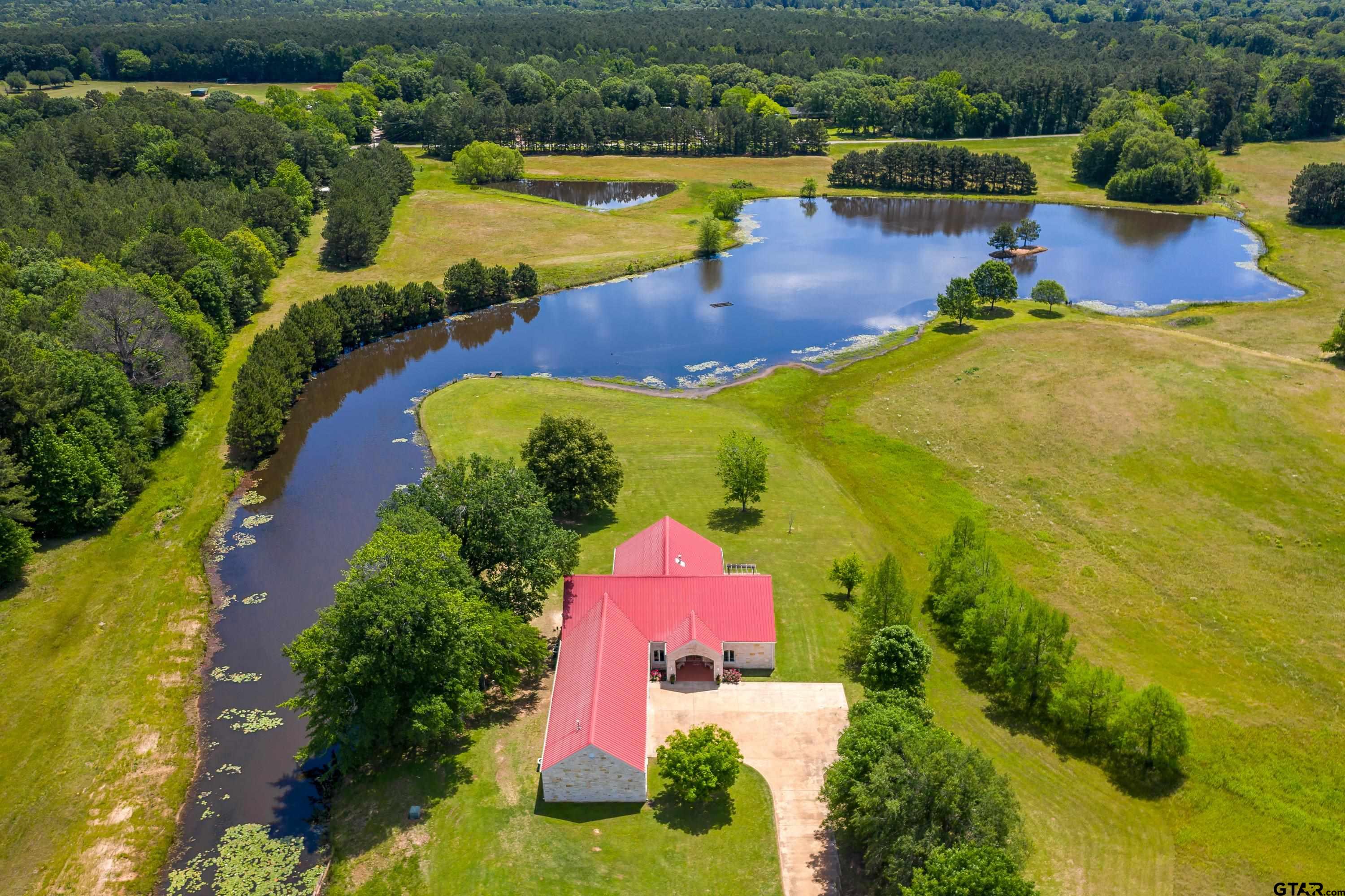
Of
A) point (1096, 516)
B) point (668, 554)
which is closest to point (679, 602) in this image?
point (668, 554)

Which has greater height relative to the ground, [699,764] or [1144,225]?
[1144,225]

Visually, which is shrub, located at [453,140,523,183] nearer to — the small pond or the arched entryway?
the small pond

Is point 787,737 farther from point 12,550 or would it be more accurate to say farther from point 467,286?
point 467,286

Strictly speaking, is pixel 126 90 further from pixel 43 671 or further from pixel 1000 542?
pixel 1000 542

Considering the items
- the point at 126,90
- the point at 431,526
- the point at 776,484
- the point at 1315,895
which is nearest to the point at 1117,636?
the point at 1315,895

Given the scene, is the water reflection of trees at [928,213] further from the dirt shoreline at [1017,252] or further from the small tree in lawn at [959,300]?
the small tree in lawn at [959,300]

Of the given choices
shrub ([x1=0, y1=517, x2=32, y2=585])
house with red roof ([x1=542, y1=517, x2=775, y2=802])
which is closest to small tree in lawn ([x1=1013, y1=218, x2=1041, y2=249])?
house with red roof ([x1=542, y1=517, x2=775, y2=802])

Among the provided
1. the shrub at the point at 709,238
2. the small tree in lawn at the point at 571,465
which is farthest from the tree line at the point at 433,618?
the shrub at the point at 709,238
